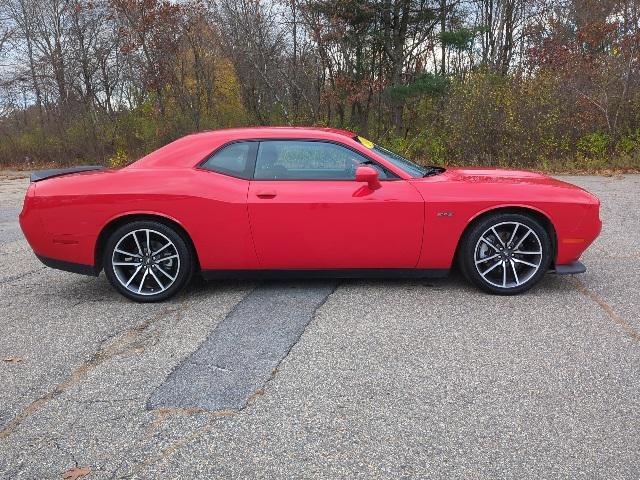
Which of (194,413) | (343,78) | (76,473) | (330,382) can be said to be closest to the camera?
(76,473)

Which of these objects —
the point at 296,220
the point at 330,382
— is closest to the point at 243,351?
the point at 330,382

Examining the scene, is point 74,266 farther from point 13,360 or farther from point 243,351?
point 243,351

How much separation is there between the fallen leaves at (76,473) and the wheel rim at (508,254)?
307cm

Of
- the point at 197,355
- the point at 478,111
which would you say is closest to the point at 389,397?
the point at 197,355

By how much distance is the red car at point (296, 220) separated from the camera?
13.2 feet

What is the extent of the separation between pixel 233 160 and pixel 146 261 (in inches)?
43.0

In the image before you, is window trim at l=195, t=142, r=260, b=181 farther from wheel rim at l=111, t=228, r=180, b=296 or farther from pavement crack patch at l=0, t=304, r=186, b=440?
pavement crack patch at l=0, t=304, r=186, b=440

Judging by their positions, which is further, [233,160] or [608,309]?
[233,160]

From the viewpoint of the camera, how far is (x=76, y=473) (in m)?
2.15

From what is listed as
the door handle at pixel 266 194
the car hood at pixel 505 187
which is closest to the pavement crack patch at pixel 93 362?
the door handle at pixel 266 194

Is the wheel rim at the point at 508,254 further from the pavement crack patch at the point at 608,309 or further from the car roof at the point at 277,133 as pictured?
the car roof at the point at 277,133

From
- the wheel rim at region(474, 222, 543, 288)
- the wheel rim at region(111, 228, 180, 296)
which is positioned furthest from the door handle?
the wheel rim at region(474, 222, 543, 288)

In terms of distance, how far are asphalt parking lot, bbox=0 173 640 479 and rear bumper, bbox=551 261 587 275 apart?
0.21 metres

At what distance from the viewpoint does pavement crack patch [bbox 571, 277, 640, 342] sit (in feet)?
11.0
